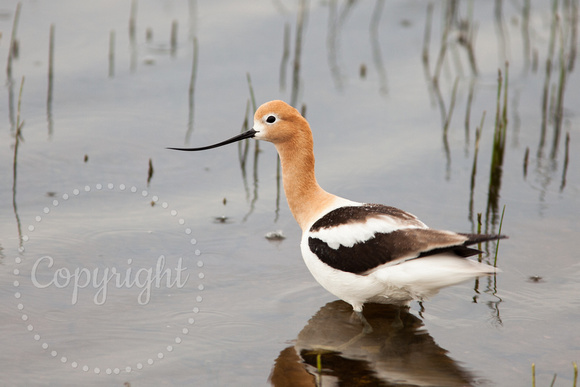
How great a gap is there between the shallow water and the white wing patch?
0.71 meters

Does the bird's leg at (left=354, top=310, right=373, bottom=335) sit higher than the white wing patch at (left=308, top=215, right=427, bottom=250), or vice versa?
the white wing patch at (left=308, top=215, right=427, bottom=250)

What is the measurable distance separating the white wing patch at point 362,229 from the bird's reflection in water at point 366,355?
0.69 metres

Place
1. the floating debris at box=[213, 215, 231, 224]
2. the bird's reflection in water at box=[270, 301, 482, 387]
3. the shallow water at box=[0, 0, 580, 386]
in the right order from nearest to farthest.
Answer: the bird's reflection in water at box=[270, 301, 482, 387] → the shallow water at box=[0, 0, 580, 386] → the floating debris at box=[213, 215, 231, 224]

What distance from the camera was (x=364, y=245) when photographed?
576 cm

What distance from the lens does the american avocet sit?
5465 mm

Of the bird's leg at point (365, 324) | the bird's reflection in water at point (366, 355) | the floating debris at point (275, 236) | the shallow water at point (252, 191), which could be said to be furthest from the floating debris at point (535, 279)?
the floating debris at point (275, 236)

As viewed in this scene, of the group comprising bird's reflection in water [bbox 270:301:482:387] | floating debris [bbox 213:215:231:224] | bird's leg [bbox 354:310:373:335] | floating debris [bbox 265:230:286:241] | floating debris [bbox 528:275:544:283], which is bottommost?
bird's reflection in water [bbox 270:301:482:387]

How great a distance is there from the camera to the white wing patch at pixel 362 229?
5.79m

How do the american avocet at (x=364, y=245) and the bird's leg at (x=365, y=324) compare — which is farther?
the bird's leg at (x=365, y=324)

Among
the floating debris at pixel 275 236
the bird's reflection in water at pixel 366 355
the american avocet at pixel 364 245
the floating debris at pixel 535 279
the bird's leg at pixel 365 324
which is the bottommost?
the bird's reflection in water at pixel 366 355

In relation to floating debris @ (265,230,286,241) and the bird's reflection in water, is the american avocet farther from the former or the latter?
floating debris @ (265,230,286,241)

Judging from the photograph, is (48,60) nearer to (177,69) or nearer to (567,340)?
(177,69)

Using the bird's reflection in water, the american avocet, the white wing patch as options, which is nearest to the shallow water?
the bird's reflection in water

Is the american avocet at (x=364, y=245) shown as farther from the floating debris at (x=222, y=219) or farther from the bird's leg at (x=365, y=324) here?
the floating debris at (x=222, y=219)
